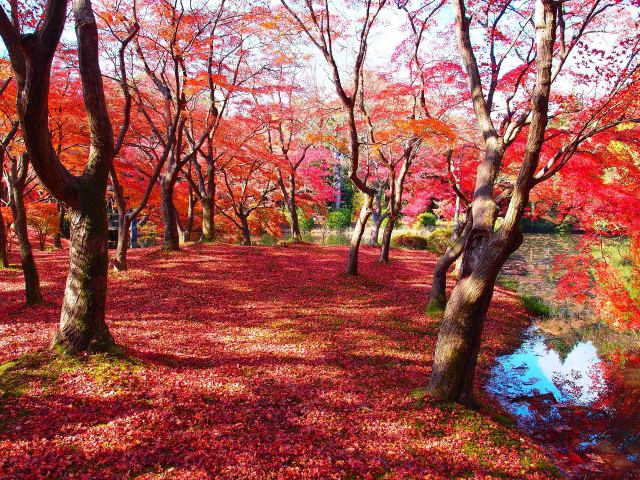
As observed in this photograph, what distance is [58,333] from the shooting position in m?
5.59

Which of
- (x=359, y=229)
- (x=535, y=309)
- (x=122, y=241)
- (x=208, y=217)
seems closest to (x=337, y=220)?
(x=208, y=217)

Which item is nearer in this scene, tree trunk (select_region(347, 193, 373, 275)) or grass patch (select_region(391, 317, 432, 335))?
grass patch (select_region(391, 317, 432, 335))

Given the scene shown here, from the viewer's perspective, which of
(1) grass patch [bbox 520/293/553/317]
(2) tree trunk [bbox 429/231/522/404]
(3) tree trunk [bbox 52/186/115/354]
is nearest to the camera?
(2) tree trunk [bbox 429/231/522/404]

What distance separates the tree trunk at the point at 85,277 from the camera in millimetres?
5473

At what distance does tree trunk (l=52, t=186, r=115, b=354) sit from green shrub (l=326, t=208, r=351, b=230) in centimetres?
3384

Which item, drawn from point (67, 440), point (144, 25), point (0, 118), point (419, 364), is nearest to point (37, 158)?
point (67, 440)

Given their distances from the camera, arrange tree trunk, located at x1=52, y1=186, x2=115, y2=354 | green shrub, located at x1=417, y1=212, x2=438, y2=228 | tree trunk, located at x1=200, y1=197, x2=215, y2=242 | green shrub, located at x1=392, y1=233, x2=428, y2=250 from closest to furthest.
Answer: tree trunk, located at x1=52, y1=186, x2=115, y2=354, tree trunk, located at x1=200, y1=197, x2=215, y2=242, green shrub, located at x1=392, y1=233, x2=428, y2=250, green shrub, located at x1=417, y1=212, x2=438, y2=228

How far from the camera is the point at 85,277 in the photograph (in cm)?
554

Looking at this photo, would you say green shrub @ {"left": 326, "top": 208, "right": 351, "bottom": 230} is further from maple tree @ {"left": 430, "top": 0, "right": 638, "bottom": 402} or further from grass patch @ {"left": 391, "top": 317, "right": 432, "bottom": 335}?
maple tree @ {"left": 430, "top": 0, "right": 638, "bottom": 402}

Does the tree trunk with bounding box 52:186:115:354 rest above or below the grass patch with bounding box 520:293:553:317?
above

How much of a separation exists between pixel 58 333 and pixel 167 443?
249 centimetres

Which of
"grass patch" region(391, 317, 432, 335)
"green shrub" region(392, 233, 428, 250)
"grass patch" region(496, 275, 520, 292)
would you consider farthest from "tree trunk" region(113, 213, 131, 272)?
"green shrub" region(392, 233, 428, 250)

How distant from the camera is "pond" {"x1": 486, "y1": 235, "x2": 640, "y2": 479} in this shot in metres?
6.05

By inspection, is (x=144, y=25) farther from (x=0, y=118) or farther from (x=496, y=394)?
(x=496, y=394)
